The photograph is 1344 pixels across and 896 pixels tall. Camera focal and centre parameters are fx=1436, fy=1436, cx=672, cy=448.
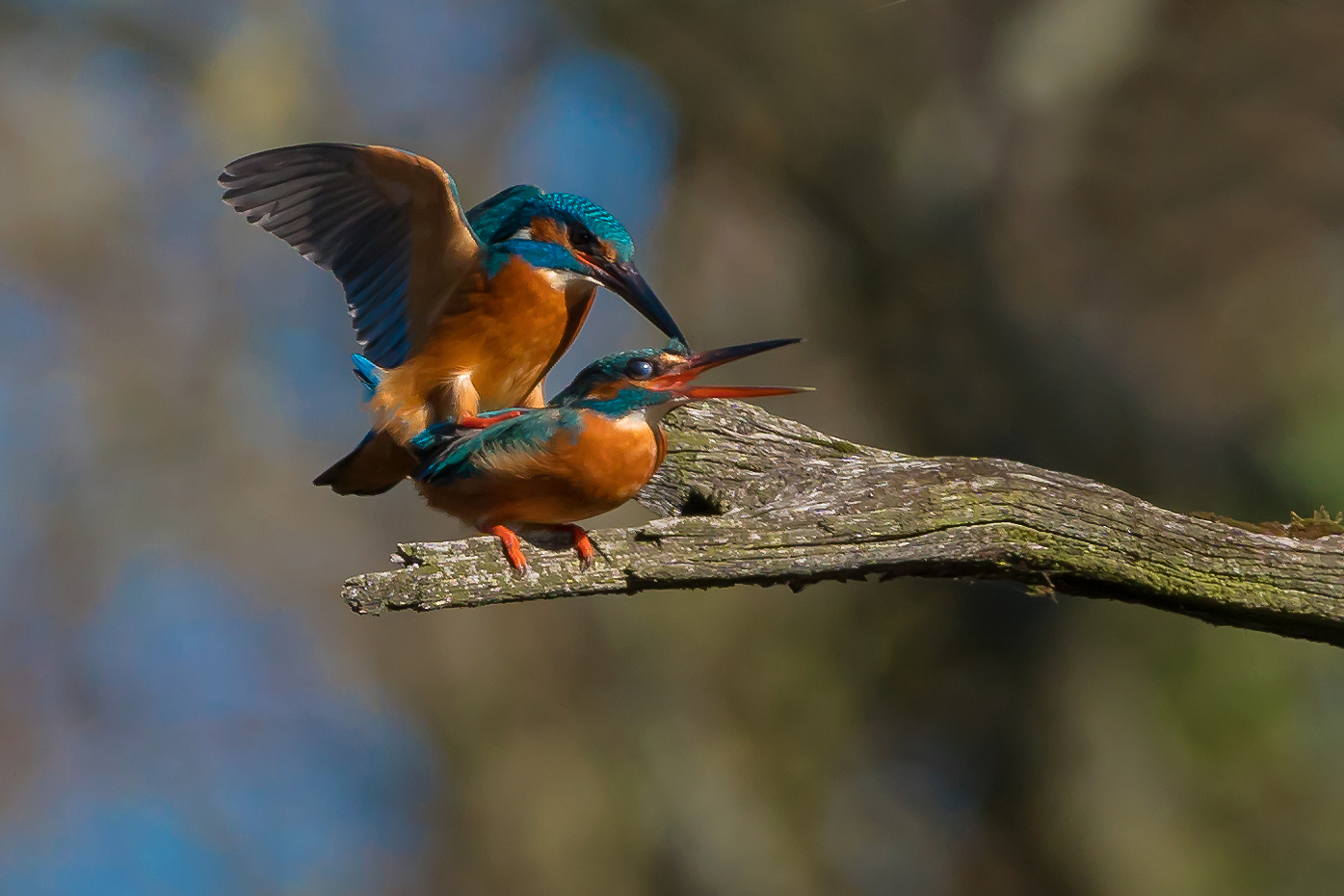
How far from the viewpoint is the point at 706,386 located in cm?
320

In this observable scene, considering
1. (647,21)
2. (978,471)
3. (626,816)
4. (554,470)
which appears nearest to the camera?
(554,470)

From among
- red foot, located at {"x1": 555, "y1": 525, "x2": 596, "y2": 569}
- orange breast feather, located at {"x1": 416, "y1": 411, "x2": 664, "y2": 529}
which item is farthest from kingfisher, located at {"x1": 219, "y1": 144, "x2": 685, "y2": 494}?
red foot, located at {"x1": 555, "y1": 525, "x2": 596, "y2": 569}

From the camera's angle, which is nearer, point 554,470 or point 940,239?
point 554,470

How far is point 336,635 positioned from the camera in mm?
10773

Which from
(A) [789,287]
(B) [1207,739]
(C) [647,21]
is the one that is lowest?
(B) [1207,739]

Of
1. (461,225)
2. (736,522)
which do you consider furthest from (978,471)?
(461,225)

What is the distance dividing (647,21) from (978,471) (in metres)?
7.48

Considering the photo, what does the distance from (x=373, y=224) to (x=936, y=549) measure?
1637 mm

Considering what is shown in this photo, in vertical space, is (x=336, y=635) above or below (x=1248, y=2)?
below

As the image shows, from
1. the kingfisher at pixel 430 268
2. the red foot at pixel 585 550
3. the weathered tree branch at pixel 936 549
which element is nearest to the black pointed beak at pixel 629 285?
the kingfisher at pixel 430 268

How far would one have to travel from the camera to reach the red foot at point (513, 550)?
9.80ft

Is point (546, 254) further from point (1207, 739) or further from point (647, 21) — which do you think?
point (1207, 739)

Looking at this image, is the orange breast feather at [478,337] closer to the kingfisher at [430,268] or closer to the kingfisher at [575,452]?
the kingfisher at [430,268]

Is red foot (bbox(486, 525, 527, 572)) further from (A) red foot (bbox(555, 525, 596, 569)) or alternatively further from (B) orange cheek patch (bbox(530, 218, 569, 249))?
(B) orange cheek patch (bbox(530, 218, 569, 249))
